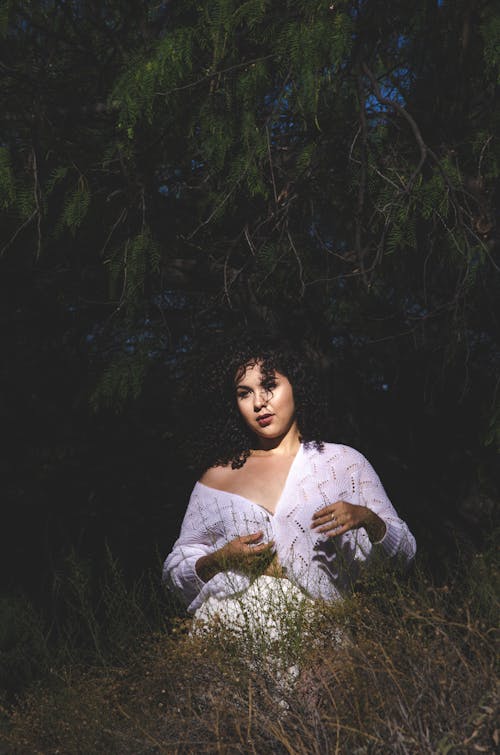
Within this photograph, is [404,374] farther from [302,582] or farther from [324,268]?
[302,582]

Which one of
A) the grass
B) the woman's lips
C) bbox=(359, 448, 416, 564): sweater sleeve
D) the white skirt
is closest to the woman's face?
the woman's lips

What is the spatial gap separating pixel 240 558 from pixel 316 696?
1.61 feet

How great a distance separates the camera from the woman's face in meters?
3.37

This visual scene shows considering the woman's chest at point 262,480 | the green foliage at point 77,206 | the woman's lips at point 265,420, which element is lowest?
the woman's chest at point 262,480

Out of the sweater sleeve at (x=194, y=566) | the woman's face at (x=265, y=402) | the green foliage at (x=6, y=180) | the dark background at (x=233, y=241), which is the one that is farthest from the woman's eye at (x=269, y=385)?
the green foliage at (x=6, y=180)

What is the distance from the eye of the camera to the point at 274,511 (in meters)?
3.27

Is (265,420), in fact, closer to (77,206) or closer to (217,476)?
(217,476)

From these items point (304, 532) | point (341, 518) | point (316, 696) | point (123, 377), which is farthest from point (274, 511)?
point (123, 377)

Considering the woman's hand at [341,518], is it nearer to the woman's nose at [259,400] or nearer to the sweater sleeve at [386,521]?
the sweater sleeve at [386,521]

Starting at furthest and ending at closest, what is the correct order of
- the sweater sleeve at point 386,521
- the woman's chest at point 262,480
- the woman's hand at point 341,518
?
the woman's chest at point 262,480, the sweater sleeve at point 386,521, the woman's hand at point 341,518

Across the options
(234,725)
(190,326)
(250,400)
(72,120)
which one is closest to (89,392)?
(190,326)

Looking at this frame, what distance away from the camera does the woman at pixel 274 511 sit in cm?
316

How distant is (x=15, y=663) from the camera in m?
5.05

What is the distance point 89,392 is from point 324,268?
1380mm
